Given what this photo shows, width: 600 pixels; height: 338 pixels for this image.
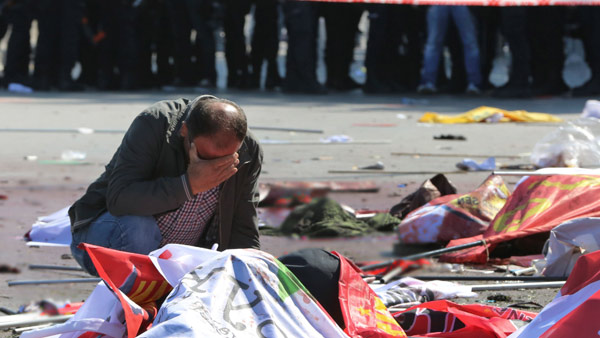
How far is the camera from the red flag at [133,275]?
3.04 metres

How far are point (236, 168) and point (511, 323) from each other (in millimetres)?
1000

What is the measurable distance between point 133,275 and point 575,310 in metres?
1.22

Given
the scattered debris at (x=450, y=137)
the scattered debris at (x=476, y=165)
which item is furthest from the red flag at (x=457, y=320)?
the scattered debris at (x=450, y=137)

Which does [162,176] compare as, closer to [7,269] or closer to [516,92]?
[7,269]

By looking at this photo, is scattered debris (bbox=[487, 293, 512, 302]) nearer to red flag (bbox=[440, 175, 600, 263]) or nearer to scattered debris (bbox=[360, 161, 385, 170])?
red flag (bbox=[440, 175, 600, 263])

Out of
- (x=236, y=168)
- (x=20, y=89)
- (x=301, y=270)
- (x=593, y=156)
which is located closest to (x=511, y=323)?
(x=301, y=270)

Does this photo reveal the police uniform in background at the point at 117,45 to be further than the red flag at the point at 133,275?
Yes

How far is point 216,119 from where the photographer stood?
3.27 meters

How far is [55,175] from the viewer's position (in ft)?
22.1

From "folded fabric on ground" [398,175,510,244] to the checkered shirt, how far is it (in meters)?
1.40

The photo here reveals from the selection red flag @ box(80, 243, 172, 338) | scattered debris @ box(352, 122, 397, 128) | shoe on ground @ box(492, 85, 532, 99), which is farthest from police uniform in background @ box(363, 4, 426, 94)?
red flag @ box(80, 243, 172, 338)

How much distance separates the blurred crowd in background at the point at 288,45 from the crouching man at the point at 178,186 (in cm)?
848

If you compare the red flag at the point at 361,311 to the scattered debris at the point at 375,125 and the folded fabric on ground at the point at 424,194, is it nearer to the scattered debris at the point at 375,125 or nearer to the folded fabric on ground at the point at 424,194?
the folded fabric on ground at the point at 424,194

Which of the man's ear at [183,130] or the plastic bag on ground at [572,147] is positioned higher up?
the man's ear at [183,130]
